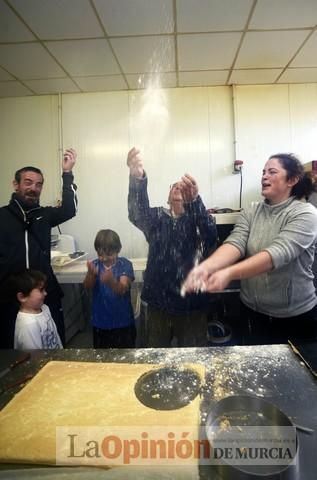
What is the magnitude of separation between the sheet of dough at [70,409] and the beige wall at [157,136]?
1.66 metres

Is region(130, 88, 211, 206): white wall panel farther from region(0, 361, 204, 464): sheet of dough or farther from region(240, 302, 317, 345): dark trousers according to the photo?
region(0, 361, 204, 464): sheet of dough

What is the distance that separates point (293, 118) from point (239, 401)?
2.52 meters

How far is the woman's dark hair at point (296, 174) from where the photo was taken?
46.4 inches

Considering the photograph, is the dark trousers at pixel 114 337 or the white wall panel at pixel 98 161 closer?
the dark trousers at pixel 114 337

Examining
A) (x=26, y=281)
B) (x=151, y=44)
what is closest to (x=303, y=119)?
(x=151, y=44)

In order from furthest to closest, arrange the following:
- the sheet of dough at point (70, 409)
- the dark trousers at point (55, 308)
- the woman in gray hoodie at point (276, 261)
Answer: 1. the dark trousers at point (55, 308)
2. the woman in gray hoodie at point (276, 261)
3. the sheet of dough at point (70, 409)

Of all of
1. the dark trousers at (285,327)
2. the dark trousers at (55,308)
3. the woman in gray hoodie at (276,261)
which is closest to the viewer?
the woman in gray hoodie at (276,261)

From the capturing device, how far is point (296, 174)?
3.88ft

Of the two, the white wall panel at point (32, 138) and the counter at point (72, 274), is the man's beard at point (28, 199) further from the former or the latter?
the white wall panel at point (32, 138)

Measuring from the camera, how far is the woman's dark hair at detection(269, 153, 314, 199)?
3.87 feet

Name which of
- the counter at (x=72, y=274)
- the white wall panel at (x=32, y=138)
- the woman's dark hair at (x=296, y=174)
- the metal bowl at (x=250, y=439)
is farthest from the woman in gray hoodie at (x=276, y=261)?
the white wall panel at (x=32, y=138)

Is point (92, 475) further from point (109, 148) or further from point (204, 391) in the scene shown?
point (109, 148)

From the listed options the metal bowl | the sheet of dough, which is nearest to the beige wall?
the sheet of dough

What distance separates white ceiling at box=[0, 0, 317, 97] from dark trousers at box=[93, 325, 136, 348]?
178cm
